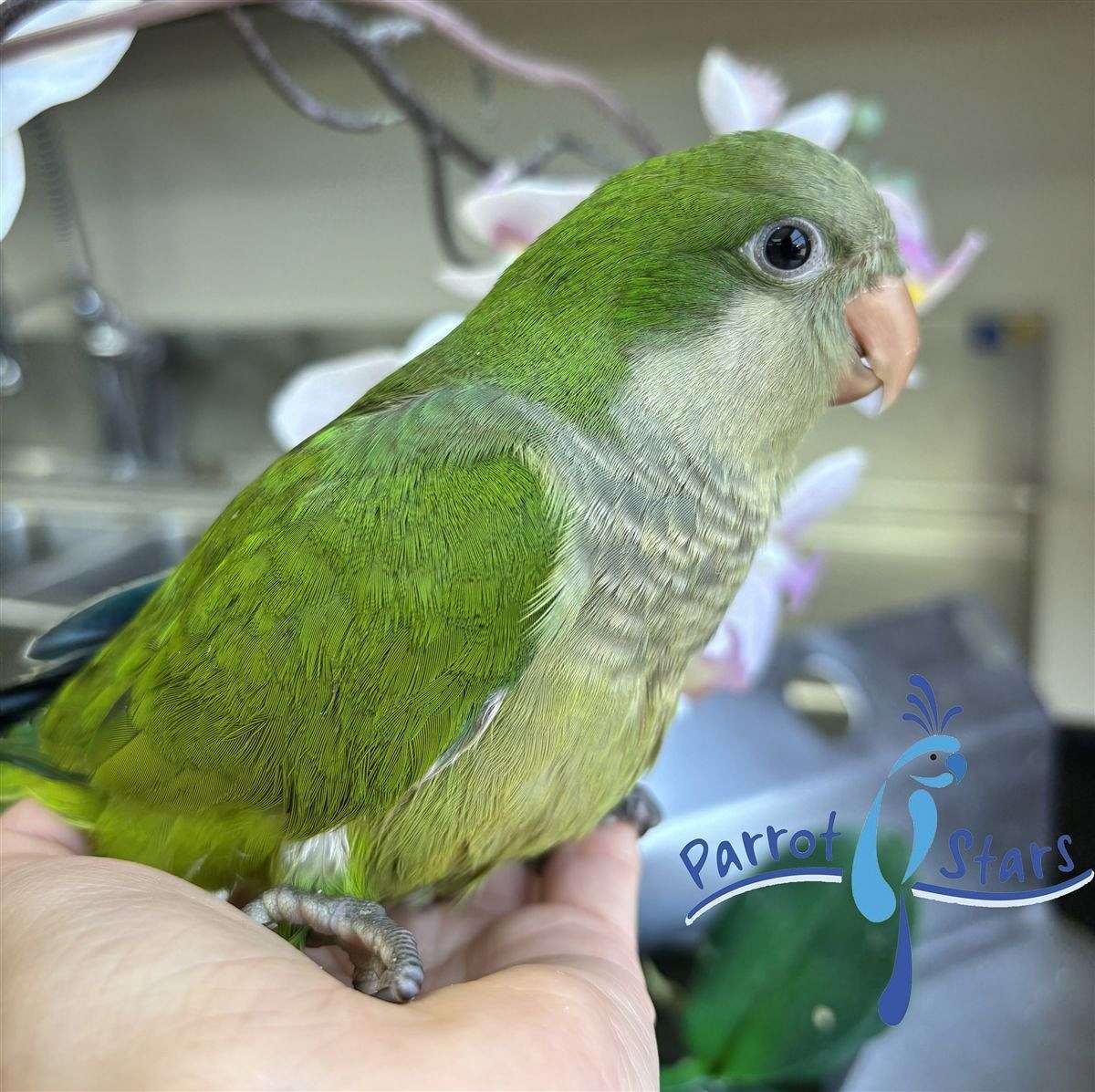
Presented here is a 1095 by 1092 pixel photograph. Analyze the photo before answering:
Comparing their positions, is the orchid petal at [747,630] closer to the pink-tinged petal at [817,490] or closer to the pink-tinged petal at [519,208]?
the pink-tinged petal at [817,490]

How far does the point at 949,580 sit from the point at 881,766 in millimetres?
442

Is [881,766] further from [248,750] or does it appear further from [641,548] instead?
[248,750]

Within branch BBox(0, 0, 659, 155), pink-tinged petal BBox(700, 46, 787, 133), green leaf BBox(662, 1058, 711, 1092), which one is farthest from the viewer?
pink-tinged petal BBox(700, 46, 787, 133)

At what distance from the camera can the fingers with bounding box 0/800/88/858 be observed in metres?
0.38

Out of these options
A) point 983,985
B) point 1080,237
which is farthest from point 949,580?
point 983,985

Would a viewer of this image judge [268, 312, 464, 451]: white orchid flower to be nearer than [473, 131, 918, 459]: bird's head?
No

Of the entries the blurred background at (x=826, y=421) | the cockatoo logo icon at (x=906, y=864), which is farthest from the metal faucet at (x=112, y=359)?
the cockatoo logo icon at (x=906, y=864)

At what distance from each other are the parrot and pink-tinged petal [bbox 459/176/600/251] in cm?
10

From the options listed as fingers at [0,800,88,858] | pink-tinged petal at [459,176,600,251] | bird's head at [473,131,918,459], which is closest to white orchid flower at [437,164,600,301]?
pink-tinged petal at [459,176,600,251]

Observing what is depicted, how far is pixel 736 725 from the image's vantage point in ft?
1.66

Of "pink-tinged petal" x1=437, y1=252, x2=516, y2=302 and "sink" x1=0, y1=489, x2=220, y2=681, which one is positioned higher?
"pink-tinged petal" x1=437, y1=252, x2=516, y2=302

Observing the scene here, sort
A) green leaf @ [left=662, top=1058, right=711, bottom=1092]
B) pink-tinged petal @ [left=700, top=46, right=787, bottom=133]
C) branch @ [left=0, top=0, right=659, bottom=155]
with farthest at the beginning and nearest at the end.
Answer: pink-tinged petal @ [left=700, top=46, right=787, bottom=133]
green leaf @ [left=662, top=1058, right=711, bottom=1092]
branch @ [left=0, top=0, right=659, bottom=155]

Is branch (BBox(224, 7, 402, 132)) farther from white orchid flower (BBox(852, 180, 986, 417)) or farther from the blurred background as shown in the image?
white orchid flower (BBox(852, 180, 986, 417))

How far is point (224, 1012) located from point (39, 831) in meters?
0.16
